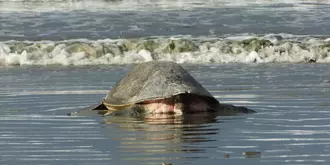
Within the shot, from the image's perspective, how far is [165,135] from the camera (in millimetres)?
8008

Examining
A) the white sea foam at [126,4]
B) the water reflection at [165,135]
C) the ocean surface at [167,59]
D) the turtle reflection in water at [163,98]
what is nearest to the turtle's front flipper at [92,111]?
the turtle reflection in water at [163,98]

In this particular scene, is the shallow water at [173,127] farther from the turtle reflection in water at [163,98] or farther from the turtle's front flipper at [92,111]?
the turtle reflection in water at [163,98]

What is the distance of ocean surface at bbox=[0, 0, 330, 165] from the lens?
719 cm

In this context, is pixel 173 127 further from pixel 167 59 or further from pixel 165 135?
pixel 167 59

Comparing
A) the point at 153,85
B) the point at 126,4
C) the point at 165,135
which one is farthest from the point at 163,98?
the point at 126,4

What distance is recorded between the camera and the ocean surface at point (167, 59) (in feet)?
23.6

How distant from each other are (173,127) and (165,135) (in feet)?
1.97

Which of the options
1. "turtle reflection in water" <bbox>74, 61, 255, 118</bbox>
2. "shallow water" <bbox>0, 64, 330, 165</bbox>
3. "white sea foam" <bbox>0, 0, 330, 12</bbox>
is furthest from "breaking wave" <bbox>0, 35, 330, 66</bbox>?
"white sea foam" <bbox>0, 0, 330, 12</bbox>

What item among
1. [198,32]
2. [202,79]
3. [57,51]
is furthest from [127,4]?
[202,79]

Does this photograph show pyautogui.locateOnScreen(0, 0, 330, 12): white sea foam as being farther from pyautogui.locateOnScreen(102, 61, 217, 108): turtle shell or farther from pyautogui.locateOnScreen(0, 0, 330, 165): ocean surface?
pyautogui.locateOnScreen(102, 61, 217, 108): turtle shell

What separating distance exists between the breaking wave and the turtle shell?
272 inches

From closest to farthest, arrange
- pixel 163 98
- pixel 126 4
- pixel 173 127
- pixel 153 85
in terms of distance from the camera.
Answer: pixel 173 127
pixel 163 98
pixel 153 85
pixel 126 4

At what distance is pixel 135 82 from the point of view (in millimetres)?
9969

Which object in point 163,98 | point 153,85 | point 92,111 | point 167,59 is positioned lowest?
point 167,59
